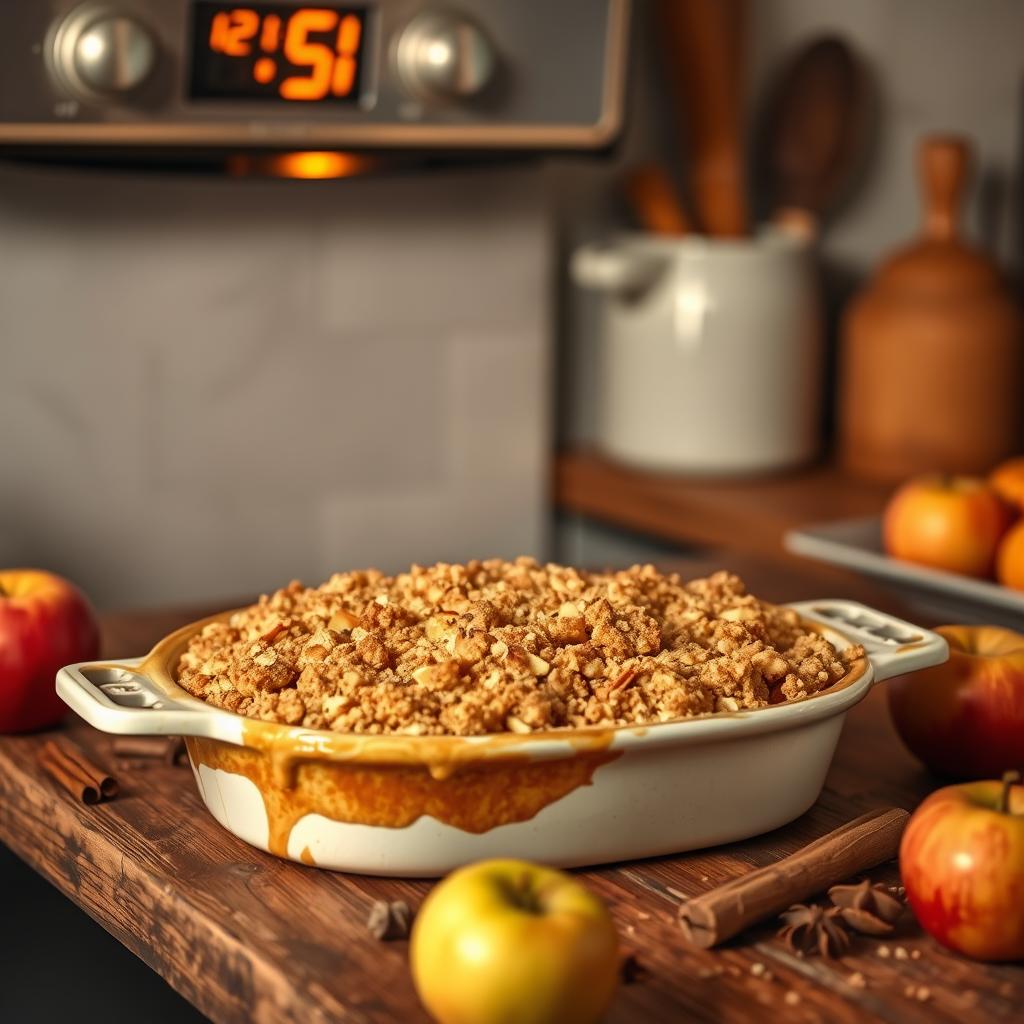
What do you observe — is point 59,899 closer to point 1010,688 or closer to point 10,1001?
point 10,1001

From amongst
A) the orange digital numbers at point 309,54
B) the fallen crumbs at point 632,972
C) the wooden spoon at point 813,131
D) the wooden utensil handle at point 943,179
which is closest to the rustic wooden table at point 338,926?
the fallen crumbs at point 632,972

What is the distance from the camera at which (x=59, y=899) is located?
106 centimetres

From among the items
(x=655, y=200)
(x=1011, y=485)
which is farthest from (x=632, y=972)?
(x=655, y=200)

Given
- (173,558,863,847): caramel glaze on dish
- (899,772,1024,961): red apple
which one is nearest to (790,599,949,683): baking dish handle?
(173,558,863,847): caramel glaze on dish

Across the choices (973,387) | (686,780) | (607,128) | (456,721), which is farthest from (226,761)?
(973,387)

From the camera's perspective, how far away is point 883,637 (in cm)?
95

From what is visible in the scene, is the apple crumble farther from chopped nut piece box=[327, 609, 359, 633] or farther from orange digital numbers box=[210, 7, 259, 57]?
orange digital numbers box=[210, 7, 259, 57]

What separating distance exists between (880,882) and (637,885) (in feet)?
0.43

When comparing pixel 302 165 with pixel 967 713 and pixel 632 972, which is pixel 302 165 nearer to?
pixel 967 713

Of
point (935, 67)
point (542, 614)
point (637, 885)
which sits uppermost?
point (935, 67)

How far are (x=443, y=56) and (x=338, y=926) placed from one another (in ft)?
3.58

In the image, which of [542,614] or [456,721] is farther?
[542,614]

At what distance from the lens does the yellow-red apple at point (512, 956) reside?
604 mm

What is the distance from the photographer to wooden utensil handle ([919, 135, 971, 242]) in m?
1.83
